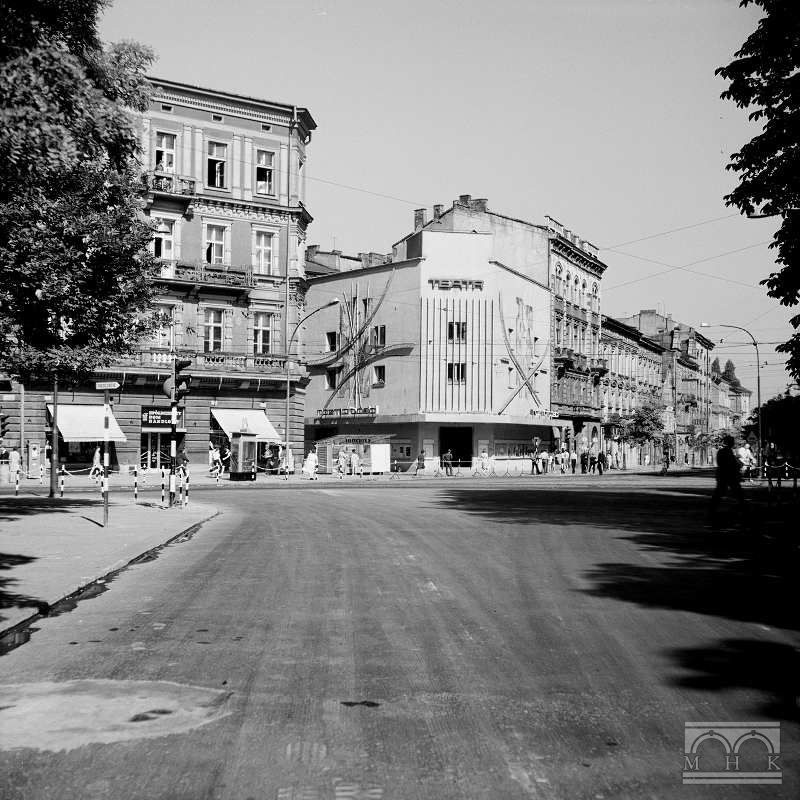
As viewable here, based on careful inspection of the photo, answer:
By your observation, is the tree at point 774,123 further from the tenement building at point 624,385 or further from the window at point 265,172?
the tenement building at point 624,385

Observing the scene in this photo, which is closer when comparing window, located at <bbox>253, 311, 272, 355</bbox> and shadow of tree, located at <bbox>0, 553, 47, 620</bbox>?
shadow of tree, located at <bbox>0, 553, 47, 620</bbox>

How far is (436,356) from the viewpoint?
56.6 metres

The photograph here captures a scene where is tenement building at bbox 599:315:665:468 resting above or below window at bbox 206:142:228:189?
below

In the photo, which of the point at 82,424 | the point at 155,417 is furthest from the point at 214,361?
the point at 82,424

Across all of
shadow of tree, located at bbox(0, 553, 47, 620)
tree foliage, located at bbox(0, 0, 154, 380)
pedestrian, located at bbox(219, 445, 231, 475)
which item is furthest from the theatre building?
shadow of tree, located at bbox(0, 553, 47, 620)

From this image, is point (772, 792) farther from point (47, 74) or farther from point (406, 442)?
point (406, 442)

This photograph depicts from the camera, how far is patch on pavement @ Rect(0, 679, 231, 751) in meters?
5.08

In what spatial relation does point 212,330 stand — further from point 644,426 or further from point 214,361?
point 644,426

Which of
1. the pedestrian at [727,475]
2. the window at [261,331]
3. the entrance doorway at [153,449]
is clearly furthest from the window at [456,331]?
the pedestrian at [727,475]

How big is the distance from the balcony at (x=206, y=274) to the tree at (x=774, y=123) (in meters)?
30.9

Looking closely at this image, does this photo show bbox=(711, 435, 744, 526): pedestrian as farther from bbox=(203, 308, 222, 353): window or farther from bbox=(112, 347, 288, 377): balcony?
bbox=(203, 308, 222, 353): window

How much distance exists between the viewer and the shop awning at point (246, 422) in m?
44.9

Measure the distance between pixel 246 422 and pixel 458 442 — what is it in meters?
16.0

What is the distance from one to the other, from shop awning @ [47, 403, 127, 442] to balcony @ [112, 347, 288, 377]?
8.93 feet
